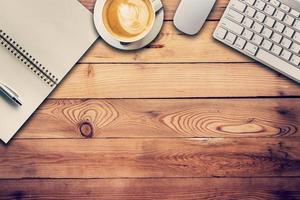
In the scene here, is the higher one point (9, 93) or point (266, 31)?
point (266, 31)

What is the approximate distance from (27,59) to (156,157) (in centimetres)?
30

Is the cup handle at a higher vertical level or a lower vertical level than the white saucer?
higher

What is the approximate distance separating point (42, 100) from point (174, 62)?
0.25 m

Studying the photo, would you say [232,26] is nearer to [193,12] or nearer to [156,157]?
[193,12]

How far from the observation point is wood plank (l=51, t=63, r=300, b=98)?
36.9 inches

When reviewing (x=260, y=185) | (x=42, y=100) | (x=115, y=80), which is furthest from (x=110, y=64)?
(x=260, y=185)

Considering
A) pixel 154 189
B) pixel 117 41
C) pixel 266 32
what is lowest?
pixel 154 189

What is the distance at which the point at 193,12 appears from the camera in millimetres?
914

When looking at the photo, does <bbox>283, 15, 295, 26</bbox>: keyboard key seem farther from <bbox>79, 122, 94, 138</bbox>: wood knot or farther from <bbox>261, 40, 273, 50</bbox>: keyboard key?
<bbox>79, 122, 94, 138</bbox>: wood knot

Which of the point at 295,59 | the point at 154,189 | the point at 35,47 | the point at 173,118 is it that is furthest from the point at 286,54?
the point at 35,47

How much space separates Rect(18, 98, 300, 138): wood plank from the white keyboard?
0.09 m

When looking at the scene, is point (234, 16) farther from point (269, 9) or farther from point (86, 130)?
point (86, 130)

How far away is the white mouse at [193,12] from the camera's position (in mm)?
914

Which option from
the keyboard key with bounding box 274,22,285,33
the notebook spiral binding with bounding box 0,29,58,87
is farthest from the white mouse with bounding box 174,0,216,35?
the notebook spiral binding with bounding box 0,29,58,87
